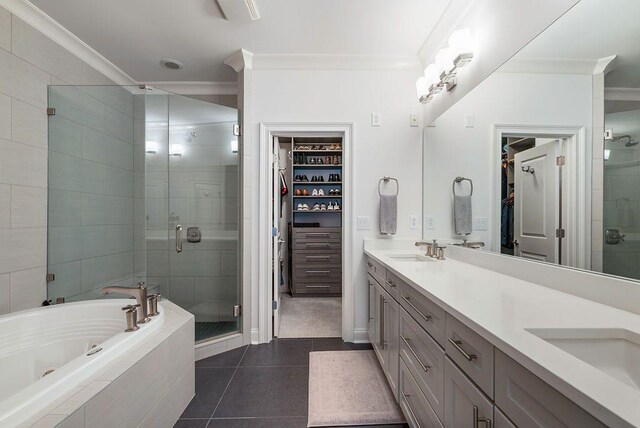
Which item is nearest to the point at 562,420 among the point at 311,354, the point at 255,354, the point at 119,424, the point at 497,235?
the point at 497,235

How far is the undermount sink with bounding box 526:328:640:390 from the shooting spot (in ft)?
2.31

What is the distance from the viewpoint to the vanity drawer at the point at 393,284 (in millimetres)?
1498

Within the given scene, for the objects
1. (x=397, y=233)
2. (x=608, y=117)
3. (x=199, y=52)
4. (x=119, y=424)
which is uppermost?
(x=199, y=52)

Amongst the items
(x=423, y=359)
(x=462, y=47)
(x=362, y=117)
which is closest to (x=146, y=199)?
(x=362, y=117)

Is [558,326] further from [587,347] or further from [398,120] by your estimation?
[398,120]

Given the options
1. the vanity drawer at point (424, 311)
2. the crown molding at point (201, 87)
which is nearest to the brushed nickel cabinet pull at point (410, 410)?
the vanity drawer at point (424, 311)

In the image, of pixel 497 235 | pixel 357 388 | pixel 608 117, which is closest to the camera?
pixel 608 117

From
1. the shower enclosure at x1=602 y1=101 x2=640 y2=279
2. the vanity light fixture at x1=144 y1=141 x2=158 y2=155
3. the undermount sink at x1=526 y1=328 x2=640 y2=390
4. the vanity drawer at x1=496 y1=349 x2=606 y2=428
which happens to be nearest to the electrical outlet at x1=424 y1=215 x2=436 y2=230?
the shower enclosure at x1=602 y1=101 x2=640 y2=279

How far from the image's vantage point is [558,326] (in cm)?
73

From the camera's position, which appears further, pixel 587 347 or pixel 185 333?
A: pixel 185 333

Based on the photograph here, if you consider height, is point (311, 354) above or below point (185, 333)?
below

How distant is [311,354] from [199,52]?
9.18 ft

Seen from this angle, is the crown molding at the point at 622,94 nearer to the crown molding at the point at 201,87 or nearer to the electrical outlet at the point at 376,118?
the electrical outlet at the point at 376,118

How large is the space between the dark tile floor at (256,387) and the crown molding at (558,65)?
1.89 metres
